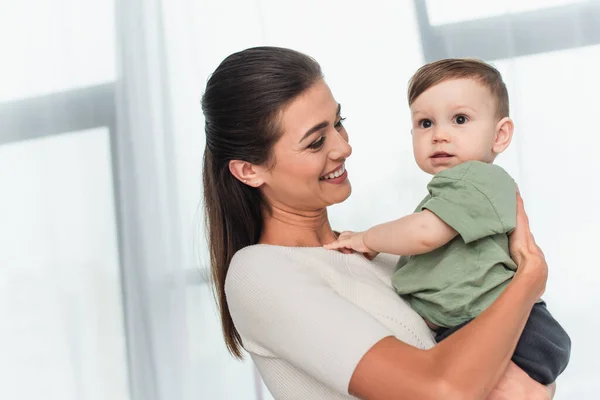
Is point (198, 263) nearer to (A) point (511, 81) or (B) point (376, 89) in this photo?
(B) point (376, 89)

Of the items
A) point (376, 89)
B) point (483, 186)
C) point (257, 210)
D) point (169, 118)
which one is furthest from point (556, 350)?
point (169, 118)

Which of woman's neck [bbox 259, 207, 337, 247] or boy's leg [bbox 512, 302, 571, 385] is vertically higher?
woman's neck [bbox 259, 207, 337, 247]

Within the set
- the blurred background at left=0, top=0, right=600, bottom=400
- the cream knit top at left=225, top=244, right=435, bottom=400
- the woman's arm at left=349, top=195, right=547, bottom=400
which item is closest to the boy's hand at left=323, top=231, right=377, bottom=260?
the cream knit top at left=225, top=244, right=435, bottom=400

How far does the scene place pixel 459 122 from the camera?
5.44 feet

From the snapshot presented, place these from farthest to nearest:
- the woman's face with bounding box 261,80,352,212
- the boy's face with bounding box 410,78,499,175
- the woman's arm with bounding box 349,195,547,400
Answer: the woman's face with bounding box 261,80,352,212 → the boy's face with bounding box 410,78,499,175 → the woman's arm with bounding box 349,195,547,400

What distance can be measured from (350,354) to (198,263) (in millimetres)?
1633

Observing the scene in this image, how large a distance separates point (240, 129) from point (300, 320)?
51cm

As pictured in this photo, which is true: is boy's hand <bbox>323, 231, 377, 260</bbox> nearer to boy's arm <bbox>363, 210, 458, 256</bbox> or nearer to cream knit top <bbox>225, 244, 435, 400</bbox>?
cream knit top <bbox>225, 244, 435, 400</bbox>

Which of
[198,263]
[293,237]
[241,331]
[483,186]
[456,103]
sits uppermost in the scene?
[456,103]

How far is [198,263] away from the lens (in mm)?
2945

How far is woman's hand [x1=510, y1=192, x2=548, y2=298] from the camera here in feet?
4.86

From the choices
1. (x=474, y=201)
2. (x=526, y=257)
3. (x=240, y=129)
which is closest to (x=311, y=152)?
(x=240, y=129)

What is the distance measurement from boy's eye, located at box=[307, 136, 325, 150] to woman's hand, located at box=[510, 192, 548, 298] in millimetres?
432

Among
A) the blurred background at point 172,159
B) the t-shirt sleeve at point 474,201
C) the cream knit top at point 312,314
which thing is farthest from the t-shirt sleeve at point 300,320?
the blurred background at point 172,159
